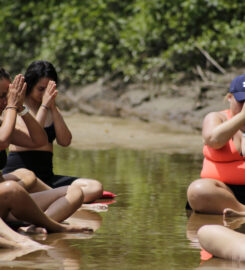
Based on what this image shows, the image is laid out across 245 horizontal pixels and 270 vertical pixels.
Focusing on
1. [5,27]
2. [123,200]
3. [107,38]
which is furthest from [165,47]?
[123,200]

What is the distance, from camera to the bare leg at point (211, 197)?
6.52 m

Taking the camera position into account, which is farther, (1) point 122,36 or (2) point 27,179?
(1) point 122,36

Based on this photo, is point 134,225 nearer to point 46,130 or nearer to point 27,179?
point 27,179

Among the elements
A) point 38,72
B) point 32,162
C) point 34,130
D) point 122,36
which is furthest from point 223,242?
point 122,36

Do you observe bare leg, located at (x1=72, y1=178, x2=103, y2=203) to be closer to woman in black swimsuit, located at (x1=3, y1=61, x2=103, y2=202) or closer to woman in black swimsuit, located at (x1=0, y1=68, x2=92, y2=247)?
woman in black swimsuit, located at (x1=3, y1=61, x2=103, y2=202)

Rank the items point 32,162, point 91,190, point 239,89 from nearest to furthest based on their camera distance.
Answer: point 239,89 < point 32,162 < point 91,190

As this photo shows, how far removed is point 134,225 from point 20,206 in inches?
45.7

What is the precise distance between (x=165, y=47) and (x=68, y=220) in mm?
11330

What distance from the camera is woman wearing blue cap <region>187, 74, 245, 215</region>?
255 inches

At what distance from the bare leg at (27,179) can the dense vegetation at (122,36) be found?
9.72 meters

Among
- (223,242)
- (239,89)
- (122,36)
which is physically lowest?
(223,242)


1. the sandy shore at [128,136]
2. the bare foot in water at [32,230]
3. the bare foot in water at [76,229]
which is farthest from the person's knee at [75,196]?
the sandy shore at [128,136]

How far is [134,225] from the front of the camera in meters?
6.16

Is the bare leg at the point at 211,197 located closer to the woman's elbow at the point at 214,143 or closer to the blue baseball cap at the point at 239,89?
the woman's elbow at the point at 214,143
